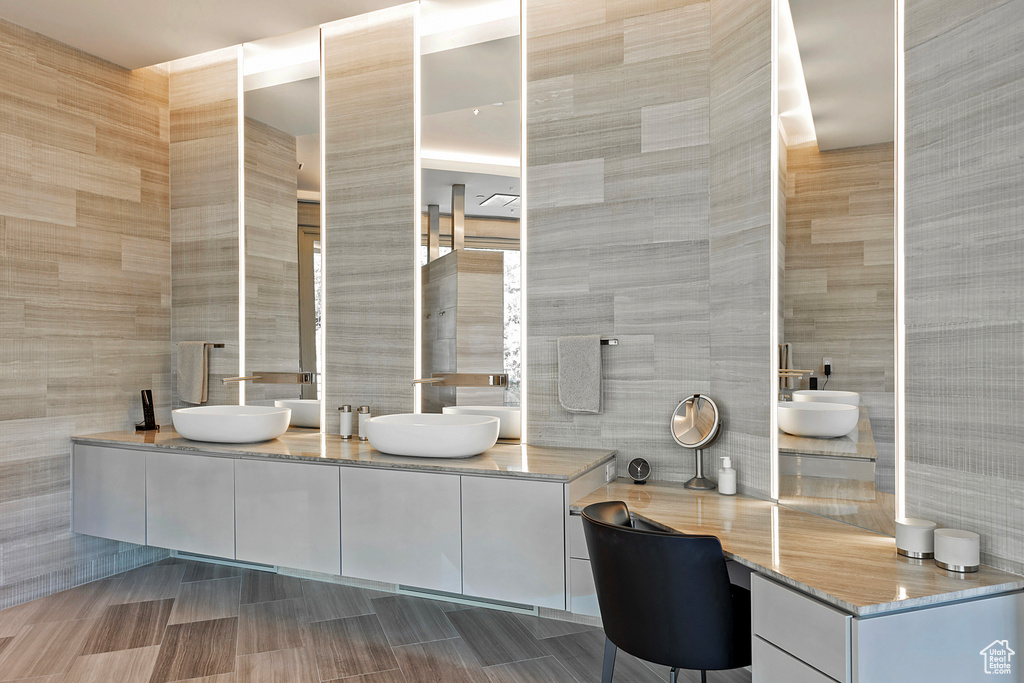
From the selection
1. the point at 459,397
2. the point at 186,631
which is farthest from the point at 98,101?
the point at 186,631

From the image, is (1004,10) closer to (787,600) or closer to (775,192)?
(775,192)

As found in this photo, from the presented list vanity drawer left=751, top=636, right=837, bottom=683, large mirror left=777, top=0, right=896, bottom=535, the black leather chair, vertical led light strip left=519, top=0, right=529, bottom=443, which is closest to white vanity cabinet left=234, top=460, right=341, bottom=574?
vertical led light strip left=519, top=0, right=529, bottom=443

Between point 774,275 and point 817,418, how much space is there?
0.55m

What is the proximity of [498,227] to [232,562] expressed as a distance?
2.47 meters

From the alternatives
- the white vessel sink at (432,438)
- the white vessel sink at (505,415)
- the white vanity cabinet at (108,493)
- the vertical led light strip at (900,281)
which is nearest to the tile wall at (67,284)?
the white vanity cabinet at (108,493)

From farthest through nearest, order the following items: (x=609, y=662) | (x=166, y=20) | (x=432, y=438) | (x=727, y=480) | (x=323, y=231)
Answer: (x=323, y=231)
(x=166, y=20)
(x=432, y=438)
(x=727, y=480)
(x=609, y=662)

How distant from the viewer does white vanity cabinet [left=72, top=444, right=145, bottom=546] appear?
3221 millimetres

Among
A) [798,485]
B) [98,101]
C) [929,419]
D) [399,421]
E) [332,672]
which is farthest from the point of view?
[98,101]

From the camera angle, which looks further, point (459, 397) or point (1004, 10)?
point (459, 397)

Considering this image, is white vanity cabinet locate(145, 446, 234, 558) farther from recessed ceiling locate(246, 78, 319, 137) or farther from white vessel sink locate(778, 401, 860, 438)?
white vessel sink locate(778, 401, 860, 438)

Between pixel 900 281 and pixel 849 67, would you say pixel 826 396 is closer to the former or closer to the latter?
pixel 900 281

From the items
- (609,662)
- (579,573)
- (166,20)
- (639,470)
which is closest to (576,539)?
(579,573)

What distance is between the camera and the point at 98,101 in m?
3.60

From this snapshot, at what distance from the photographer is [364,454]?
2.87 meters
